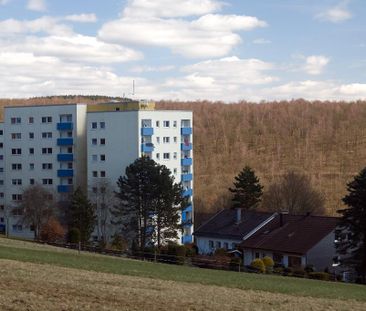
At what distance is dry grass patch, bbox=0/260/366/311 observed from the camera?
14688mm

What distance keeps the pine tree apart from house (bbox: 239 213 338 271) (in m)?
14.5

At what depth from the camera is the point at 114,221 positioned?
7075cm

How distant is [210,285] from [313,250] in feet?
105

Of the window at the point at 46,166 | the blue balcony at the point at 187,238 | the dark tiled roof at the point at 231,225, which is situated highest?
the window at the point at 46,166

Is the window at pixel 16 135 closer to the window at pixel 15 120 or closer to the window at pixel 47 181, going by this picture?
the window at pixel 15 120

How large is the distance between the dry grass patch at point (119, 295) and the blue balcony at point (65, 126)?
2240 inches

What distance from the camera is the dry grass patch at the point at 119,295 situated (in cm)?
1469

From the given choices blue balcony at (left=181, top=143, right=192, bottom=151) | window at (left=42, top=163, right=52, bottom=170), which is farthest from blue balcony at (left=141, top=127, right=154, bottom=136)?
window at (left=42, top=163, right=52, bottom=170)

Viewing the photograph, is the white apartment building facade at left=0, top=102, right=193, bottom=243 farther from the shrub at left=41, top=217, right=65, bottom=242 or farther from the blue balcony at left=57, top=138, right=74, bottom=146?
the shrub at left=41, top=217, right=65, bottom=242

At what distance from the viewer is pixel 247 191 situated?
7394cm

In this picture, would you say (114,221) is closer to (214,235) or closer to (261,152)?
(214,235)

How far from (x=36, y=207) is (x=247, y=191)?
22.2 m

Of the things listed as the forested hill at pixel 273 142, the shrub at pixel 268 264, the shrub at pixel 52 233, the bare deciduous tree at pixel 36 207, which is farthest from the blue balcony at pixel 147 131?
the shrub at pixel 268 264

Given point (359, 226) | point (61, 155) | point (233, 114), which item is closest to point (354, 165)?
point (233, 114)
